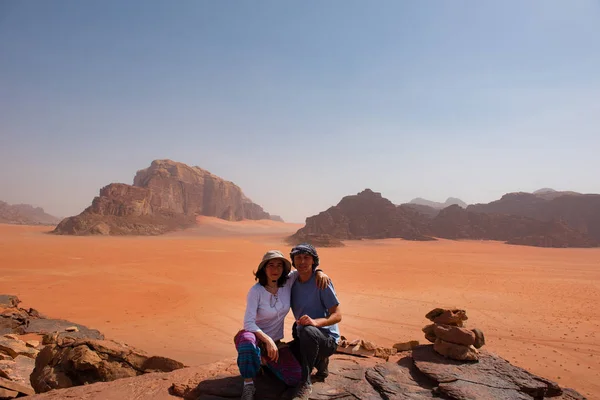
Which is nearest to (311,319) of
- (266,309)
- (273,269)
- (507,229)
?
(266,309)

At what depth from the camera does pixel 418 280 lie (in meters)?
16.8

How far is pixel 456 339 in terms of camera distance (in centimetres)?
427

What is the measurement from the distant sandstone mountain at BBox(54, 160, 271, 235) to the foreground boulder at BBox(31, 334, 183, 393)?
146 feet

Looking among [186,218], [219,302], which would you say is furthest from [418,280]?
[186,218]

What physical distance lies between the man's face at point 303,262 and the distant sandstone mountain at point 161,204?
156 feet

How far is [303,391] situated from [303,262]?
1205 millimetres

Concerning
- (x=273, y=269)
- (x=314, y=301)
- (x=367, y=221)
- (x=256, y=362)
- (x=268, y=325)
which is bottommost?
(x=256, y=362)

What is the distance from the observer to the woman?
298 centimetres

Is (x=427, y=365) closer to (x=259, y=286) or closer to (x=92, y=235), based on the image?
(x=259, y=286)

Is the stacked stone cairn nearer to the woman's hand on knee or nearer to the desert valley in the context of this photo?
the woman's hand on knee

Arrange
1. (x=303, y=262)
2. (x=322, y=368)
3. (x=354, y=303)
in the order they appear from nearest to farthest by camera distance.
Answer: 1. (x=303, y=262)
2. (x=322, y=368)
3. (x=354, y=303)

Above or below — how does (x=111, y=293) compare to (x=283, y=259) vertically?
below

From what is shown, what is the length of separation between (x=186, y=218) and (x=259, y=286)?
66.2 m

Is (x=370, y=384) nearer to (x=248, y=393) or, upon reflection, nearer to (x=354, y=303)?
(x=248, y=393)
